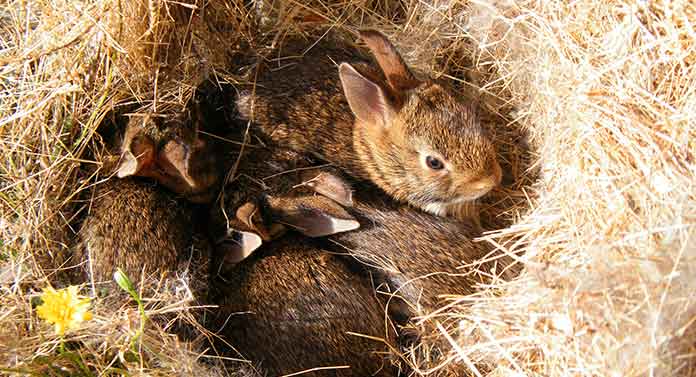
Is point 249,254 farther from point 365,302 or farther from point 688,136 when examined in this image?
point 688,136

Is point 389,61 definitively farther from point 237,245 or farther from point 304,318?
point 304,318

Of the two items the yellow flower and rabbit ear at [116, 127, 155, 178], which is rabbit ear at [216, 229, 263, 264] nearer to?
rabbit ear at [116, 127, 155, 178]

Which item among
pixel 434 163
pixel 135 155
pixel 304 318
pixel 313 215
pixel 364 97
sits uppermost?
pixel 364 97

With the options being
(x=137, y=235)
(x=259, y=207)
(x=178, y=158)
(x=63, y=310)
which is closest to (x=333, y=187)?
(x=259, y=207)

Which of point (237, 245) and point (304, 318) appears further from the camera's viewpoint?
point (237, 245)

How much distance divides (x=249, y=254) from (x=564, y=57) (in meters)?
2.01

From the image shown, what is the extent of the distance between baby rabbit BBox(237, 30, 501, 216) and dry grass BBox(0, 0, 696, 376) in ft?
0.95

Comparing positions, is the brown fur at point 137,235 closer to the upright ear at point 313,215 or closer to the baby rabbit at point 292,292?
the baby rabbit at point 292,292

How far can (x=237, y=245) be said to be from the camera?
3.95 m

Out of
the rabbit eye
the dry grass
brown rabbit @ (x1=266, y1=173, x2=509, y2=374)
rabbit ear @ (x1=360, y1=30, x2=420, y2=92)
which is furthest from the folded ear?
the rabbit eye

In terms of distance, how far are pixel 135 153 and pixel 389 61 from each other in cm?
155

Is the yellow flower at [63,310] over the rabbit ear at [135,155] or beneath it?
beneath

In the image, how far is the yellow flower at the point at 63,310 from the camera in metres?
2.97

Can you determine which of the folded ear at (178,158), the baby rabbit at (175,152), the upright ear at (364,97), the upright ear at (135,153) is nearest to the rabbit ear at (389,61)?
the upright ear at (364,97)
